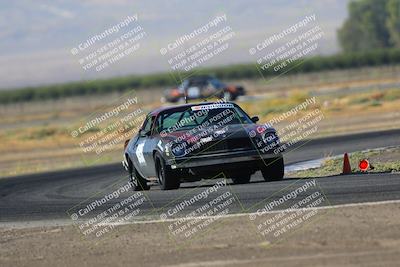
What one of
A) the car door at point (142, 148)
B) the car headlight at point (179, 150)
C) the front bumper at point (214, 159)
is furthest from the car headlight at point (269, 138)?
the car door at point (142, 148)

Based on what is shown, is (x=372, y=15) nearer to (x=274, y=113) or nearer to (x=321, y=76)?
(x=321, y=76)

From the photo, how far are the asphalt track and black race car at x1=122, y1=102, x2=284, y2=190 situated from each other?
0.27 m

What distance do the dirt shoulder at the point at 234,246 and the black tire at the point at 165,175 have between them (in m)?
3.42

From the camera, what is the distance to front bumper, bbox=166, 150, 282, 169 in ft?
49.4

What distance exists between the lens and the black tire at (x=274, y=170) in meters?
15.6

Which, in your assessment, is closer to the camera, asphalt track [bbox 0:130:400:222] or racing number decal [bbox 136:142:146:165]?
asphalt track [bbox 0:130:400:222]

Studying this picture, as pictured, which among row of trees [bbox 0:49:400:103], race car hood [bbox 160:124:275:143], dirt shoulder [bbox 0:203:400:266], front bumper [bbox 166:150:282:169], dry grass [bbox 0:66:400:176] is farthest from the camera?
row of trees [bbox 0:49:400:103]

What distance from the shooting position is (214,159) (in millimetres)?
15086

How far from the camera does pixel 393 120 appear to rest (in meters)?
34.7

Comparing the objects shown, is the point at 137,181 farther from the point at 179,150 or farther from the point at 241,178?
the point at 179,150

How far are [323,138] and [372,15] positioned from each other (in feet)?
491

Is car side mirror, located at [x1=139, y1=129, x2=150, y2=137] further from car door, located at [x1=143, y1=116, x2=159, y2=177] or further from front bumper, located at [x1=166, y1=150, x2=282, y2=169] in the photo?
front bumper, located at [x1=166, y1=150, x2=282, y2=169]

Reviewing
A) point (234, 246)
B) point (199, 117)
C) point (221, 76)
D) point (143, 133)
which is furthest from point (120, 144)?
point (221, 76)

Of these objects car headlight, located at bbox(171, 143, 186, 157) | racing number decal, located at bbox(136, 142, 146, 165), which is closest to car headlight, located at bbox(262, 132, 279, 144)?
car headlight, located at bbox(171, 143, 186, 157)
